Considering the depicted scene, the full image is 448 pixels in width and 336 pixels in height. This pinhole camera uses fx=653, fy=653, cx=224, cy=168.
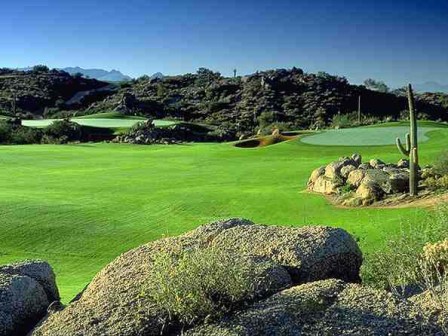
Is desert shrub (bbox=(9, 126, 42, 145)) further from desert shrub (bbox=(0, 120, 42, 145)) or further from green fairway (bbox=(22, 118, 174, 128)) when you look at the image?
green fairway (bbox=(22, 118, 174, 128))

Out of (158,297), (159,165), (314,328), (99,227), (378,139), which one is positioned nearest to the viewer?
(314,328)

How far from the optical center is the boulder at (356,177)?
26.1 metres

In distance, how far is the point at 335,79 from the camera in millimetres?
137750

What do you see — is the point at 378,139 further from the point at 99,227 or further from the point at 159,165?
the point at 99,227

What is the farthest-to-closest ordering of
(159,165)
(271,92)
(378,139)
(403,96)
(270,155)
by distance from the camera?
(403,96), (271,92), (378,139), (270,155), (159,165)

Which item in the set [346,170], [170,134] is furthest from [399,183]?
[170,134]

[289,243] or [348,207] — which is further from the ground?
[289,243]

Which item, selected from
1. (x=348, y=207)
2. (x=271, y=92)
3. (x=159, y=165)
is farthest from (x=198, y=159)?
(x=271, y=92)

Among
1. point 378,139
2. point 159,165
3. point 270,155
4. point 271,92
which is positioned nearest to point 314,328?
point 159,165

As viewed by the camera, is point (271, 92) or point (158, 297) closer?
point (158, 297)

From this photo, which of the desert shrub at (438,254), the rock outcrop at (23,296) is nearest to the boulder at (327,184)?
the desert shrub at (438,254)

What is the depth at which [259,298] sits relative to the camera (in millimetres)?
7461

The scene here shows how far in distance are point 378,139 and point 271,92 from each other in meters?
79.0

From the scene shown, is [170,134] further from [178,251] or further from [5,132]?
[178,251]
